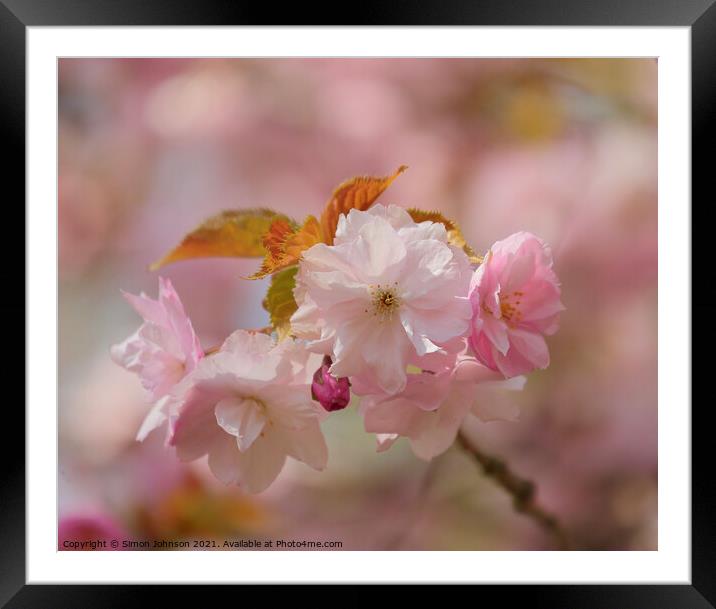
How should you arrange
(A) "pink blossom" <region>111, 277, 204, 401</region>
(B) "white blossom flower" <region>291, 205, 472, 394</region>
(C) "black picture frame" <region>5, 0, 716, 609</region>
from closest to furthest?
(B) "white blossom flower" <region>291, 205, 472, 394</region>
(A) "pink blossom" <region>111, 277, 204, 401</region>
(C) "black picture frame" <region>5, 0, 716, 609</region>

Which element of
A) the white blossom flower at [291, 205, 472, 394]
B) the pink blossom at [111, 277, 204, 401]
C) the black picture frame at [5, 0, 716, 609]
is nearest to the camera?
the white blossom flower at [291, 205, 472, 394]

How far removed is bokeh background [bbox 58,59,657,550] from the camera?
95 cm

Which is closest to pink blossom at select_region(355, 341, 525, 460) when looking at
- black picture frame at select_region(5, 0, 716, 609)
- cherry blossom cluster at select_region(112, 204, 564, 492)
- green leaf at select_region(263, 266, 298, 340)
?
cherry blossom cluster at select_region(112, 204, 564, 492)

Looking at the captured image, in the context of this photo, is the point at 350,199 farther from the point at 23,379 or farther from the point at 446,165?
the point at 23,379

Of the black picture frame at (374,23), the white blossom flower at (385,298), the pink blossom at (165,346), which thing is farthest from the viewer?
the black picture frame at (374,23)

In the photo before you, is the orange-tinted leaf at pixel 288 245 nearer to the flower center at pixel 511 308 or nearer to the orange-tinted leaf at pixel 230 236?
the orange-tinted leaf at pixel 230 236

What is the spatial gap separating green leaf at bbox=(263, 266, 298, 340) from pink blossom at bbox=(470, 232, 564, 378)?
0.21 m

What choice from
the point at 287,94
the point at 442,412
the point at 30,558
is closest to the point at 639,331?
the point at 442,412

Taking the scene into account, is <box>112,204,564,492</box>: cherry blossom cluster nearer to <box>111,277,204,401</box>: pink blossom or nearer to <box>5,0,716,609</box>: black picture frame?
<box>111,277,204,401</box>: pink blossom

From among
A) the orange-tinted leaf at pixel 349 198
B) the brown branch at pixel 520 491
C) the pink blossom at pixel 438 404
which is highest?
the orange-tinted leaf at pixel 349 198

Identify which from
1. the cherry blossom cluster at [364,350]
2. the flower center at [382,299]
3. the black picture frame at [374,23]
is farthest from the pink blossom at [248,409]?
the black picture frame at [374,23]

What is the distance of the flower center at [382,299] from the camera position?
0.66m

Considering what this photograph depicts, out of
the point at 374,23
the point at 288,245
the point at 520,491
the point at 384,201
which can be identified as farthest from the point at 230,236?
the point at 520,491

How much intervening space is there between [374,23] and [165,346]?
0.52 m
